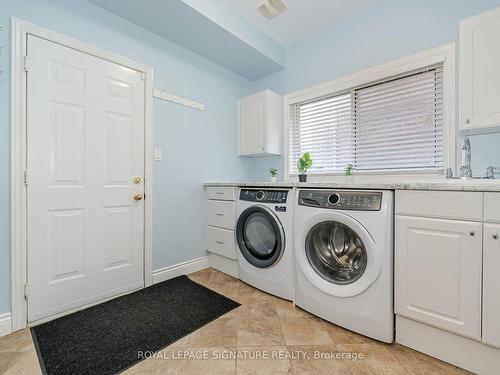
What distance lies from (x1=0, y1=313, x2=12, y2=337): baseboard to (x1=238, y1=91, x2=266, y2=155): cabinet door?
2.40 m

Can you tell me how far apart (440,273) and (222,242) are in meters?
1.72

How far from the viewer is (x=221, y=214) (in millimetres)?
2355

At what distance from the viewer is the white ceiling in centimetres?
208

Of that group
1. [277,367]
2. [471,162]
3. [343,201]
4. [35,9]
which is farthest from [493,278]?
[35,9]

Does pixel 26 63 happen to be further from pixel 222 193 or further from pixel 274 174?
pixel 274 174

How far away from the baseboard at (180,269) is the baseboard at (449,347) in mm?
1814

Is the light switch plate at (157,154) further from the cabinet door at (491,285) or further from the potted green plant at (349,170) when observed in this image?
the cabinet door at (491,285)

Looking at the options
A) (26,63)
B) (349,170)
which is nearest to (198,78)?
(26,63)

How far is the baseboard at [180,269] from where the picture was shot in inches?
86.4

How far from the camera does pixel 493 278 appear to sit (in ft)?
3.42

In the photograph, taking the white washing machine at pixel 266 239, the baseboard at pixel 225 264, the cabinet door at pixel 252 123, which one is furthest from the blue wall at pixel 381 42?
Result: the baseboard at pixel 225 264

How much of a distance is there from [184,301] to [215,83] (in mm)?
2290

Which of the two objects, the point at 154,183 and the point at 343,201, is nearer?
the point at 343,201

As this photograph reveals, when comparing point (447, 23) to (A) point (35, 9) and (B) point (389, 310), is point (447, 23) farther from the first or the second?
(A) point (35, 9)
